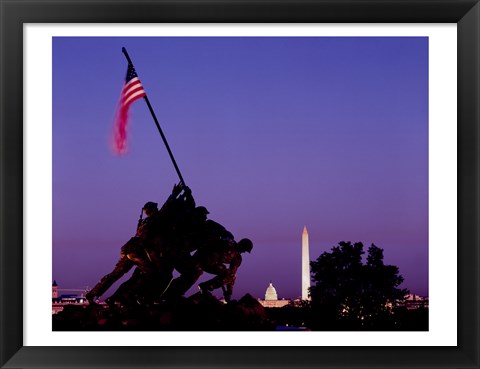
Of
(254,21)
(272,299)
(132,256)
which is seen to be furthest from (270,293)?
(254,21)

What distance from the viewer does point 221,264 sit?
5207 millimetres

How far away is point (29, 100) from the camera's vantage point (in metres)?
3.70

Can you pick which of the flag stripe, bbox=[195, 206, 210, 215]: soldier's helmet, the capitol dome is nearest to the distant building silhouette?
the capitol dome

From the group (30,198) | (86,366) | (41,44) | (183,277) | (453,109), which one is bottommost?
(86,366)

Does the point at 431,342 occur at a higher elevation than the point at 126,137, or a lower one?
lower

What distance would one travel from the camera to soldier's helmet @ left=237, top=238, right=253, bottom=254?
5.27m

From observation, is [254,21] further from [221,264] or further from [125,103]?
[221,264]

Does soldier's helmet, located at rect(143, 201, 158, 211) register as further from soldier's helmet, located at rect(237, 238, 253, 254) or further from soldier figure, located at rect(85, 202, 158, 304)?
soldier's helmet, located at rect(237, 238, 253, 254)

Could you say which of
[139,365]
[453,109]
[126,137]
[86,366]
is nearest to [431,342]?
[453,109]

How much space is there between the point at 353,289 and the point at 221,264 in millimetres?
1154

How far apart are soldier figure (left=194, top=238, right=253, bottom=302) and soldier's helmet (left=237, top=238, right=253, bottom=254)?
0.04 m

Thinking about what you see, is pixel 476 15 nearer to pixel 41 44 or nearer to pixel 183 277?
pixel 41 44

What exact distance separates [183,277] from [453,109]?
219cm

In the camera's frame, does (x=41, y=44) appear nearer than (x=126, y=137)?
Yes
